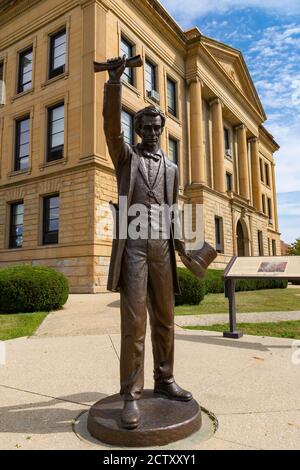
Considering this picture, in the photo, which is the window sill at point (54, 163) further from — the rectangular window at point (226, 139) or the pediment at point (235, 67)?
the rectangular window at point (226, 139)

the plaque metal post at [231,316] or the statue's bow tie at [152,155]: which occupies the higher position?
the statue's bow tie at [152,155]

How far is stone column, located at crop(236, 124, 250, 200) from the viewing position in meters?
33.2

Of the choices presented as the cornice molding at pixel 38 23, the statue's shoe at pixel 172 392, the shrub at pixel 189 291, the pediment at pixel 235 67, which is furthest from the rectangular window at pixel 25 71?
the statue's shoe at pixel 172 392

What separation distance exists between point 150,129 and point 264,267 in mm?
4627

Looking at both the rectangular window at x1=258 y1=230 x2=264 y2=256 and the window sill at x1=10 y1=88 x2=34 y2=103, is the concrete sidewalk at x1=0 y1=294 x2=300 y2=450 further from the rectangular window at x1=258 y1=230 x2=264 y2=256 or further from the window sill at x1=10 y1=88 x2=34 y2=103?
the rectangular window at x1=258 y1=230 x2=264 y2=256

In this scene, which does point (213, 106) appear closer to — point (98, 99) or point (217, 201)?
point (217, 201)

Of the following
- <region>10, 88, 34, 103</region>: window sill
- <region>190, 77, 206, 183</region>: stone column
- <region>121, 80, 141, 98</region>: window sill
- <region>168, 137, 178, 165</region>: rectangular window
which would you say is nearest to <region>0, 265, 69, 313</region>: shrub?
<region>121, 80, 141, 98</region>: window sill

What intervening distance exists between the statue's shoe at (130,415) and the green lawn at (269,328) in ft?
16.3

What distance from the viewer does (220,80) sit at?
98.9 ft

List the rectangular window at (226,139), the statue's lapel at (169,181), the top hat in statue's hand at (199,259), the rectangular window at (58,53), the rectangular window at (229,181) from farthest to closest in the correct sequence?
1. the rectangular window at (226,139)
2. the rectangular window at (229,181)
3. the rectangular window at (58,53)
4. the statue's lapel at (169,181)
5. the top hat in statue's hand at (199,259)

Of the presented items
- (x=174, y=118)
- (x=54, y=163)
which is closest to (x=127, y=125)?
(x=54, y=163)

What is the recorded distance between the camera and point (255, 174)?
36656 millimetres

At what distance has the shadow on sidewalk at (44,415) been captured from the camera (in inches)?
110
